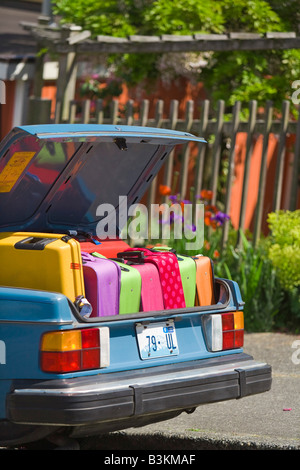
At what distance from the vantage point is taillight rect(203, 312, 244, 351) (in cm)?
501

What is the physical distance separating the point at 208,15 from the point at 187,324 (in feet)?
22.9

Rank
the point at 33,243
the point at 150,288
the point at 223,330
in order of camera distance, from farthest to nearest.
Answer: the point at 223,330, the point at 150,288, the point at 33,243

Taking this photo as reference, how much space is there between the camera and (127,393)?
14.3 ft

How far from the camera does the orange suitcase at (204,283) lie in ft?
17.3

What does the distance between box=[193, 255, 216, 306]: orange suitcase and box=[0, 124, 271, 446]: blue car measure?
0.16ft

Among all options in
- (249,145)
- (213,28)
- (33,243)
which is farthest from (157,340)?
(213,28)

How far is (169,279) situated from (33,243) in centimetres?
82

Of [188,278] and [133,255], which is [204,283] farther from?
[133,255]

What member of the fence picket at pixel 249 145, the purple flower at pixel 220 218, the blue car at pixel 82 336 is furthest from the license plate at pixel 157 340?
the fence picket at pixel 249 145

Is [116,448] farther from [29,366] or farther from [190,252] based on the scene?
[190,252]

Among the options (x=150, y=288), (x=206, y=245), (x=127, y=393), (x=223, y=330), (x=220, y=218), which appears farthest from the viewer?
(x=206, y=245)

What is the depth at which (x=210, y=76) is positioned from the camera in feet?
38.2

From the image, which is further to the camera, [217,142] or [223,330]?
[217,142]
